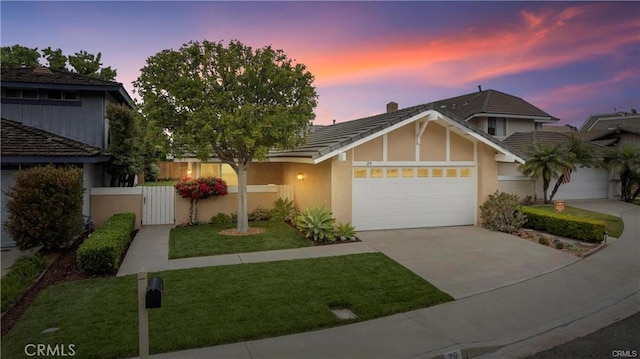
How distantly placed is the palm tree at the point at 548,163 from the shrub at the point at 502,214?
5.25m

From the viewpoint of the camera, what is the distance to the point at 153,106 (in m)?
10.8

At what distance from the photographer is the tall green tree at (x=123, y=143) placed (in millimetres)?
13328

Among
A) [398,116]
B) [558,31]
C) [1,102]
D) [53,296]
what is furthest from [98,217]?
[558,31]

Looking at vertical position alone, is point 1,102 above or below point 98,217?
above

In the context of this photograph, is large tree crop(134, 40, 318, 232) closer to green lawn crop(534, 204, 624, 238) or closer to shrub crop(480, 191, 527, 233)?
shrub crop(480, 191, 527, 233)

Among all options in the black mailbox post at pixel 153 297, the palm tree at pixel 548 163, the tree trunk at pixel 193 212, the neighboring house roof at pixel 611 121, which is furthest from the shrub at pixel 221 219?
the neighboring house roof at pixel 611 121

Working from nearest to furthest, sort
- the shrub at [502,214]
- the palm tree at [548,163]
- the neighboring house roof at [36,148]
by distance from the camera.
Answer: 1. the neighboring house roof at [36,148]
2. the shrub at [502,214]
3. the palm tree at [548,163]

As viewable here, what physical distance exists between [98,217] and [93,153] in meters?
2.65

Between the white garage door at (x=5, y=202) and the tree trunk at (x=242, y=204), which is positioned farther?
the tree trunk at (x=242, y=204)

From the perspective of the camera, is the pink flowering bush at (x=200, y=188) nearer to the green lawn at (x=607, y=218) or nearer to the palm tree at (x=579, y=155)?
the green lawn at (x=607, y=218)

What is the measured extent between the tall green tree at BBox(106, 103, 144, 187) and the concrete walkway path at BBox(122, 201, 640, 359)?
35.2 ft

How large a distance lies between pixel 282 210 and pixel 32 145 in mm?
8252

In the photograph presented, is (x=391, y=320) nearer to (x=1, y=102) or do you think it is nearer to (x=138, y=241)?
(x=138, y=241)

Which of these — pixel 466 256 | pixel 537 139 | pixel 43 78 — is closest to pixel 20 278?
pixel 43 78
